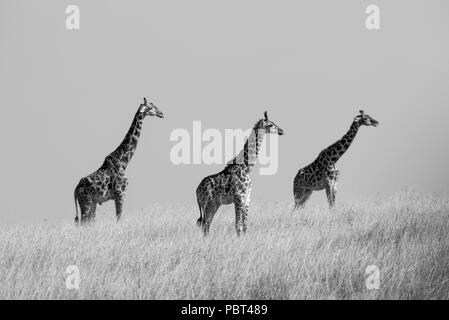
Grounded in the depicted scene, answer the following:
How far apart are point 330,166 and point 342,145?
56 cm

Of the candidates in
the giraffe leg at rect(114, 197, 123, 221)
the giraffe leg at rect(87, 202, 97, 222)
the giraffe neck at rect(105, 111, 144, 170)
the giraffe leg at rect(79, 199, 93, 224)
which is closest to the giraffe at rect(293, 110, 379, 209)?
the giraffe neck at rect(105, 111, 144, 170)

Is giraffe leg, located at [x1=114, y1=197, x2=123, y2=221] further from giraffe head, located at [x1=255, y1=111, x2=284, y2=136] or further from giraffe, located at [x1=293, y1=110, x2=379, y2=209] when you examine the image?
giraffe, located at [x1=293, y1=110, x2=379, y2=209]

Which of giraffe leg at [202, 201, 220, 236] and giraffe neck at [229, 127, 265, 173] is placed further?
giraffe neck at [229, 127, 265, 173]

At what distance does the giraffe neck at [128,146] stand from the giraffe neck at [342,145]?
4524mm

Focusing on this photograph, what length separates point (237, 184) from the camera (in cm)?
1386

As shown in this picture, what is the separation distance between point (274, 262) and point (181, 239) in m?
2.90

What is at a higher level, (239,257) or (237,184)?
(237,184)

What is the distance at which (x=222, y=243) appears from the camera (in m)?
12.7

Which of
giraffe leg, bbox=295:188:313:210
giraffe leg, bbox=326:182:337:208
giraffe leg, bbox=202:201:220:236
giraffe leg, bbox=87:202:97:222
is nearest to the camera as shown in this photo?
giraffe leg, bbox=202:201:220:236

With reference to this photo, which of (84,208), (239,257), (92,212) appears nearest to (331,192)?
(92,212)

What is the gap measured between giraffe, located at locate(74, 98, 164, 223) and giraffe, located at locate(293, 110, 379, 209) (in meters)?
4.03

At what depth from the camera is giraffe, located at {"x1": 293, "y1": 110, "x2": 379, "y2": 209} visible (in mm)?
17578

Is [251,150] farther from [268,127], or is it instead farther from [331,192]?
[331,192]
